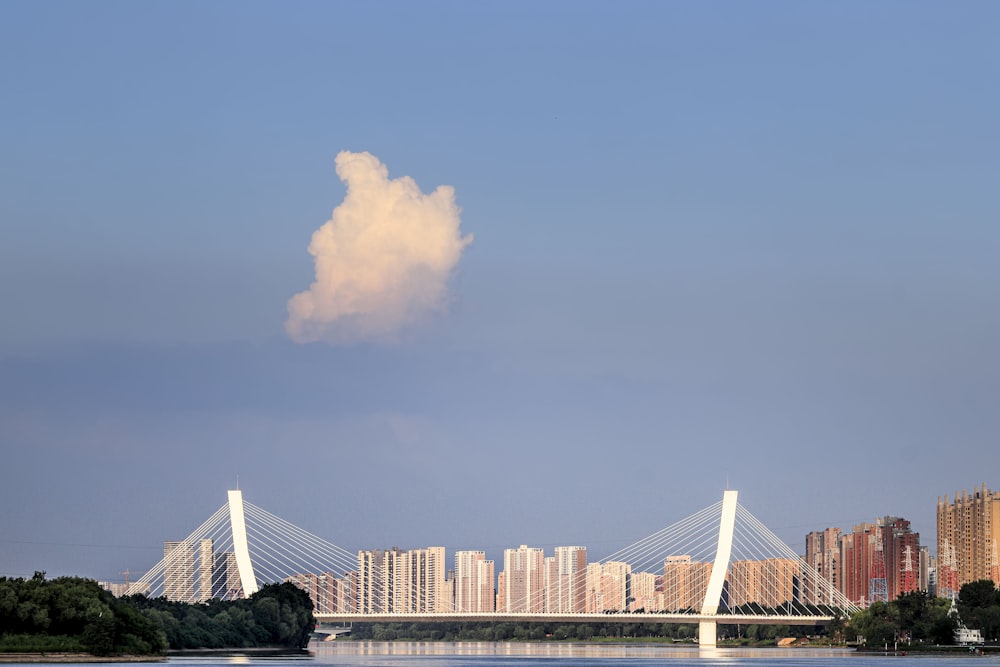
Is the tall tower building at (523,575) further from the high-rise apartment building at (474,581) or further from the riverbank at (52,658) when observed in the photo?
the riverbank at (52,658)

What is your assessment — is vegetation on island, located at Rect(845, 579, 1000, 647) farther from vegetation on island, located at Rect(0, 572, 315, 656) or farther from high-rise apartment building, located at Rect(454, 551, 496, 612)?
vegetation on island, located at Rect(0, 572, 315, 656)

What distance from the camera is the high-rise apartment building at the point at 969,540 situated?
293 ft

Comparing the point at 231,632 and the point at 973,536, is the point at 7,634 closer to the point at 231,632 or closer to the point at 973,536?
the point at 231,632

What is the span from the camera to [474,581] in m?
77.1

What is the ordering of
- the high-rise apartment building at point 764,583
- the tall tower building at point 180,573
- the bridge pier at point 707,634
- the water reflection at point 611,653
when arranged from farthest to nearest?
the high-rise apartment building at point 764,583 < the bridge pier at point 707,634 < the water reflection at point 611,653 < the tall tower building at point 180,573

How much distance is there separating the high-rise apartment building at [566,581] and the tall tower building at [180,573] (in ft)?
48.8

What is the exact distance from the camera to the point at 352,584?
62.9 meters

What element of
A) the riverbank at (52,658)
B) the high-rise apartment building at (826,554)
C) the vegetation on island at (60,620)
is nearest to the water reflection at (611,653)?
the vegetation on island at (60,620)

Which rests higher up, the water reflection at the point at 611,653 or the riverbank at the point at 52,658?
the riverbank at the point at 52,658

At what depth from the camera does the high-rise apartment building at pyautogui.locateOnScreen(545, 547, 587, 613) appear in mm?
64562

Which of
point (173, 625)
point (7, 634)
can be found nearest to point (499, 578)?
point (173, 625)

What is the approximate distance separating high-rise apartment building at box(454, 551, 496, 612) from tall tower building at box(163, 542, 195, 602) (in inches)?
917

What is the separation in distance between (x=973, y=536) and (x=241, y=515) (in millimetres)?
55352

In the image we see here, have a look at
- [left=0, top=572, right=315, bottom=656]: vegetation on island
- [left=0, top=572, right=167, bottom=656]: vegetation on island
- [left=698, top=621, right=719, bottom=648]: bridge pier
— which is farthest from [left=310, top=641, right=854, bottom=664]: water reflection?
[left=0, top=572, right=167, bottom=656]: vegetation on island
